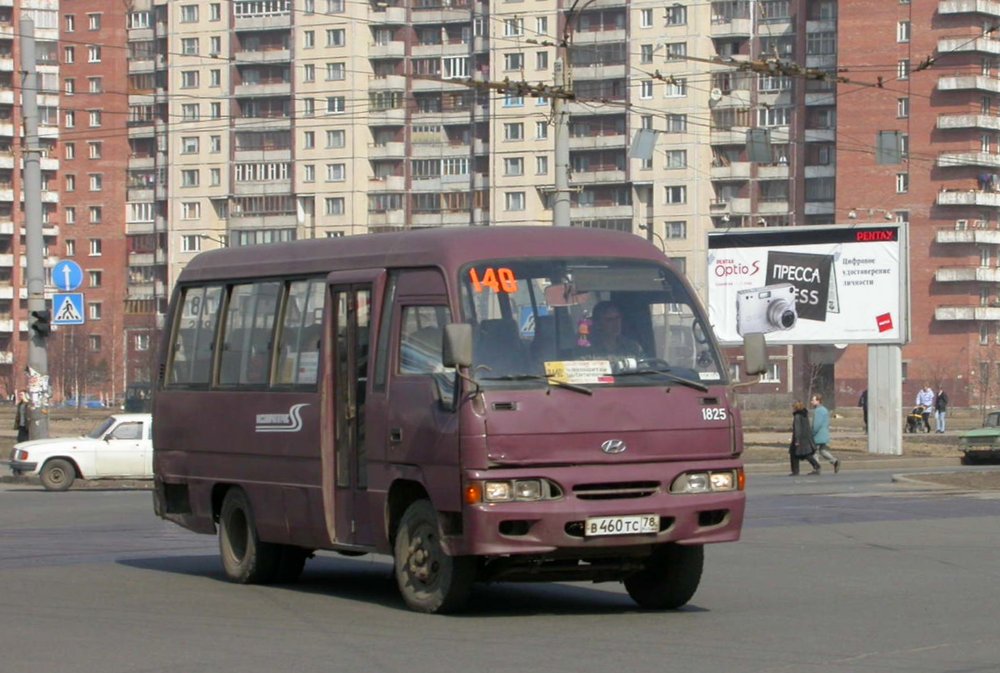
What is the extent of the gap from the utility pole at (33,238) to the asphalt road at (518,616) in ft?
45.0

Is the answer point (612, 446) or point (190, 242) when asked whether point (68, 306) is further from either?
point (190, 242)

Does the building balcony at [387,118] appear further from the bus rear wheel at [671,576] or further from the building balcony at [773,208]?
the bus rear wheel at [671,576]

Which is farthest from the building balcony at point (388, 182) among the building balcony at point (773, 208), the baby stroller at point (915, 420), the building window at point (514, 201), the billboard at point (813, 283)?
the billboard at point (813, 283)

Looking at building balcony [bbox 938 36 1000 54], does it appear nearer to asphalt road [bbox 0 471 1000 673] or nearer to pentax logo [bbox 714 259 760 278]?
pentax logo [bbox 714 259 760 278]

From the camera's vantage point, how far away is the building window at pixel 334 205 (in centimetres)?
10488

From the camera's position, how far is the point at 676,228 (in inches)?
4122

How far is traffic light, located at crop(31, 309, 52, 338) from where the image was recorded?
109 ft

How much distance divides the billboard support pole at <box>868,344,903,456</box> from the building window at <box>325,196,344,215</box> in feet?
201

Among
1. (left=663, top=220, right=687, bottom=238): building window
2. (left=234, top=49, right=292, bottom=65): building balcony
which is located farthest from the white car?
(left=234, top=49, right=292, bottom=65): building balcony

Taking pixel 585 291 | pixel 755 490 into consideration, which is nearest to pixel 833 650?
pixel 585 291

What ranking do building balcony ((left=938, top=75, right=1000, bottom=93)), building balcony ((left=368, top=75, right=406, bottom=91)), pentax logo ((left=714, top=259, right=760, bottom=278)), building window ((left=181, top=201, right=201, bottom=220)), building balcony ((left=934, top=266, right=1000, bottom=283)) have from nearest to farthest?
pentax logo ((left=714, top=259, right=760, bottom=278))
building balcony ((left=938, top=75, right=1000, bottom=93))
building balcony ((left=934, top=266, right=1000, bottom=283))
building balcony ((left=368, top=75, right=406, bottom=91))
building window ((left=181, top=201, right=201, bottom=220))

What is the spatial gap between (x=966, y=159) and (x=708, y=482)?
9161 centimetres

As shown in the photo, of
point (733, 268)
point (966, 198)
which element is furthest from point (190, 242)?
point (733, 268)

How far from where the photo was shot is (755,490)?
99.6 feet
